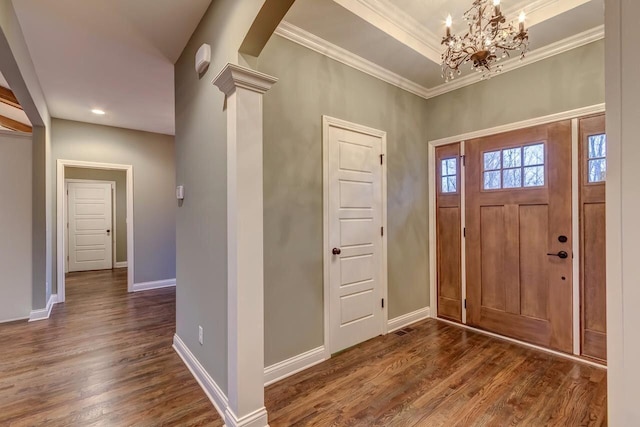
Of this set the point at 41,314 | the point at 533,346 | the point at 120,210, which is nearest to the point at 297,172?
the point at 533,346

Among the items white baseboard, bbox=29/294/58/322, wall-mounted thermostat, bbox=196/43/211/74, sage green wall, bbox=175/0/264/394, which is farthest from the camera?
white baseboard, bbox=29/294/58/322

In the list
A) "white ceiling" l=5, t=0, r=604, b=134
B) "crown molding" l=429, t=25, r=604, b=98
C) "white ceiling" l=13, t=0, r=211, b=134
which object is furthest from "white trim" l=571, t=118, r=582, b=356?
"white ceiling" l=13, t=0, r=211, b=134

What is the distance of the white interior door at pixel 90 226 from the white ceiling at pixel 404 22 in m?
6.91

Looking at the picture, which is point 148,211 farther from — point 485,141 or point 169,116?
point 485,141

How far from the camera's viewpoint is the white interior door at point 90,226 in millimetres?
6758

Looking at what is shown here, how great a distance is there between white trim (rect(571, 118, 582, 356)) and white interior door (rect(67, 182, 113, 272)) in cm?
850

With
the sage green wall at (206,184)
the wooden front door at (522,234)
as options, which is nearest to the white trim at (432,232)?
the wooden front door at (522,234)

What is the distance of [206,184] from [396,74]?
2318mm

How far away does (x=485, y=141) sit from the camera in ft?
10.1

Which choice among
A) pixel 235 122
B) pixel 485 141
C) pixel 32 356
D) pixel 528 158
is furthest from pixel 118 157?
pixel 528 158

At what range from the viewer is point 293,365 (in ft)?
7.79

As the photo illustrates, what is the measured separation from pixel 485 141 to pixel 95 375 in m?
4.09

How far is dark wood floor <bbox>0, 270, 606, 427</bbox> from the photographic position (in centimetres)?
188

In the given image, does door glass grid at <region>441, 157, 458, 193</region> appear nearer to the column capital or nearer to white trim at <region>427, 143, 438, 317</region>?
white trim at <region>427, 143, 438, 317</region>
